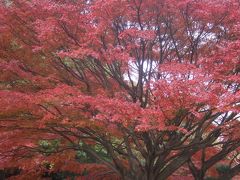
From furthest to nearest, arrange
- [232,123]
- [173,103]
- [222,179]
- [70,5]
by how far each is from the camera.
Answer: [222,179] < [232,123] < [70,5] < [173,103]

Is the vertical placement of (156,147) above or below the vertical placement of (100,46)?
below

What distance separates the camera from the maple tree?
246 inches

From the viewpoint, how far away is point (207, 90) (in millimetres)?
6234

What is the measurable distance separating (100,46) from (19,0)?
83.3 inches

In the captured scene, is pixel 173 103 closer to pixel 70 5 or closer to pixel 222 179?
pixel 70 5

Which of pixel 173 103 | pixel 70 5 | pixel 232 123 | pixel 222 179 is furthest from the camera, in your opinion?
pixel 222 179

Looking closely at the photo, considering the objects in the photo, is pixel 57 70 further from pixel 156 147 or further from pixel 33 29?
pixel 156 147

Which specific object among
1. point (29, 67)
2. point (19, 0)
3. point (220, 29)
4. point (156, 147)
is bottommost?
point (156, 147)

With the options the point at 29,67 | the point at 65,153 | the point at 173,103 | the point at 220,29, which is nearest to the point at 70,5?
the point at 29,67

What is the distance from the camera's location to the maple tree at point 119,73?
20.5 ft

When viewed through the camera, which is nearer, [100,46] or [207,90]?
[207,90]

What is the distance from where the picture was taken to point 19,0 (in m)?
7.50

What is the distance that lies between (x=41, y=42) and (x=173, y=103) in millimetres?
3398

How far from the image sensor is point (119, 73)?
8539 millimetres
